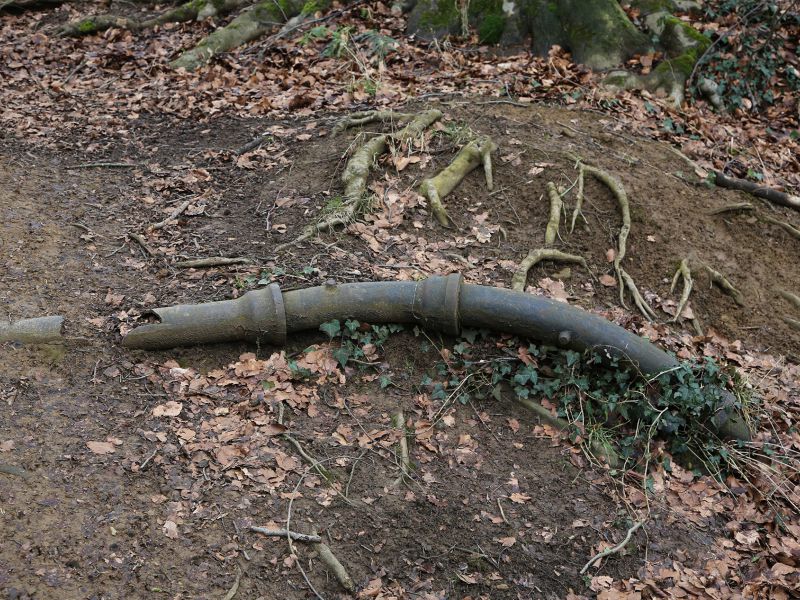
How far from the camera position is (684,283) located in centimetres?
695

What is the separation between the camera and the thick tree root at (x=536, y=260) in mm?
6508

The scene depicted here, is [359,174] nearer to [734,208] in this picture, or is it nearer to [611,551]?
[734,208]

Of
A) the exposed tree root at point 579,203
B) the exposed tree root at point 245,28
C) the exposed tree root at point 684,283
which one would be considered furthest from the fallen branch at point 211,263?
the exposed tree root at point 245,28

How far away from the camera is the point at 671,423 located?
5613mm

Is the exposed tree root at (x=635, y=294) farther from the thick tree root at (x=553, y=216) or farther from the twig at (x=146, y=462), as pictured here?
the twig at (x=146, y=462)

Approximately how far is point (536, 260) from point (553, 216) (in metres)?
0.62

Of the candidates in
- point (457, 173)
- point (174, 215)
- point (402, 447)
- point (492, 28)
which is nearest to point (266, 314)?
point (402, 447)

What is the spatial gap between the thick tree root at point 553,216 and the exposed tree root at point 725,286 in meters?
1.47

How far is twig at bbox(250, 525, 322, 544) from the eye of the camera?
470cm

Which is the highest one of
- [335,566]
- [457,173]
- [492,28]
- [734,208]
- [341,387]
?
[492,28]

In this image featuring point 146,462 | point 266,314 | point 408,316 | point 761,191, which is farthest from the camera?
point 761,191

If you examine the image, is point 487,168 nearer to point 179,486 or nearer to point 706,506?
point 706,506

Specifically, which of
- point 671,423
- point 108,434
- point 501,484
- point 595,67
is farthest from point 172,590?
point 595,67

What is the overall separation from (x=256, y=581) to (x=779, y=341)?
5109 millimetres
